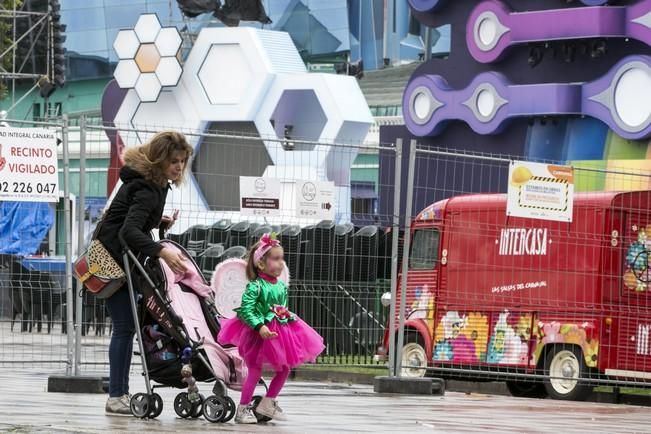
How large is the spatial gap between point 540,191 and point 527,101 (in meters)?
17.0

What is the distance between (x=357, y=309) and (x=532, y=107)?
52.2ft

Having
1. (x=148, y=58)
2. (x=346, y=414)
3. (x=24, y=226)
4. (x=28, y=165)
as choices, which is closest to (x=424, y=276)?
(x=24, y=226)

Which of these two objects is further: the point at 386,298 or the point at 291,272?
the point at 386,298

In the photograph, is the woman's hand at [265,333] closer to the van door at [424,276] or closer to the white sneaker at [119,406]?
the white sneaker at [119,406]

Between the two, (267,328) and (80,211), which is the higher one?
(80,211)

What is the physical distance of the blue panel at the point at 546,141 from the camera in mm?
32688

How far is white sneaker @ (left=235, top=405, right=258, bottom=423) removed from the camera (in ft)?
33.2

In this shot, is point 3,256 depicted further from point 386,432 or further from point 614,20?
point 614,20

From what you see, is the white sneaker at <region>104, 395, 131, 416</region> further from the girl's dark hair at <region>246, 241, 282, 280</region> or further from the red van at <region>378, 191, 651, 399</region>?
the red van at <region>378, 191, 651, 399</region>

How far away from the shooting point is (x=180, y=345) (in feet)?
33.3

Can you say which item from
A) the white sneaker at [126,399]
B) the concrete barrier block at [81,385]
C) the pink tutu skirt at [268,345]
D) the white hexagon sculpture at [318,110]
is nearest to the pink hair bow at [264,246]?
the pink tutu skirt at [268,345]

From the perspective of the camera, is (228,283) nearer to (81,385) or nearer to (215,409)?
(81,385)

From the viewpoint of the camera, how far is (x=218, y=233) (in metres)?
19.4

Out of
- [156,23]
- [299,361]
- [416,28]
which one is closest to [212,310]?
[299,361]
